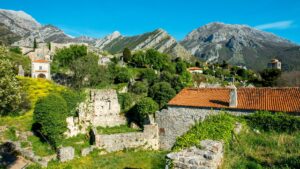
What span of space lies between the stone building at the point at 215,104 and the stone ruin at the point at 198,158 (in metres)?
10.9

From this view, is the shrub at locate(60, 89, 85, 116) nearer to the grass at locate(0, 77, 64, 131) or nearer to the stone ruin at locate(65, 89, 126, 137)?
the stone ruin at locate(65, 89, 126, 137)

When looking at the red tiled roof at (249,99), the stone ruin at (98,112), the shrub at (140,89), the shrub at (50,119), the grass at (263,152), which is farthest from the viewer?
the shrub at (140,89)

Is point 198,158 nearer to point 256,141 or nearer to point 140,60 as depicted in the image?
point 256,141

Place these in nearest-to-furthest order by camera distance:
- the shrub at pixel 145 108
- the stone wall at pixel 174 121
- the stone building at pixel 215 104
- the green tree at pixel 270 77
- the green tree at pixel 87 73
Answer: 1. the stone building at pixel 215 104
2. the stone wall at pixel 174 121
3. the shrub at pixel 145 108
4. the green tree at pixel 87 73
5. the green tree at pixel 270 77

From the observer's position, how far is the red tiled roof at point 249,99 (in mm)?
18766

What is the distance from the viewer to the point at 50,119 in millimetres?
22297

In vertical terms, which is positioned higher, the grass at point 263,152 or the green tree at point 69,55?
the green tree at point 69,55

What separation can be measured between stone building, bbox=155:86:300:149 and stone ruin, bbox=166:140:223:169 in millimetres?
10911

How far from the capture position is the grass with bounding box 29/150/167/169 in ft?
65.1

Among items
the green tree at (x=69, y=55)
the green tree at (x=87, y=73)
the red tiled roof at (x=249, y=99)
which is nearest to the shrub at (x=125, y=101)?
the green tree at (x=87, y=73)

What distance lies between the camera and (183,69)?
55.6m

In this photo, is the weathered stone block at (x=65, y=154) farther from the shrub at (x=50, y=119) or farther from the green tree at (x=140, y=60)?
the green tree at (x=140, y=60)

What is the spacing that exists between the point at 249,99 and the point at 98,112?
15.1 meters

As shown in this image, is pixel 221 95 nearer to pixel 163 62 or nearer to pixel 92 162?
pixel 92 162
